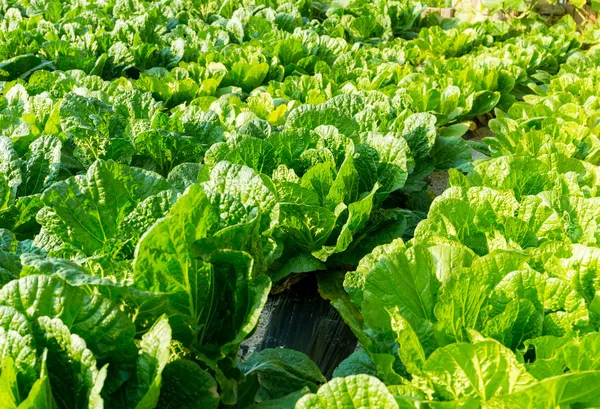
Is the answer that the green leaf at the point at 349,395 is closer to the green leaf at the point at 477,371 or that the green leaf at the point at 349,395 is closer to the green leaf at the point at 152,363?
the green leaf at the point at 477,371

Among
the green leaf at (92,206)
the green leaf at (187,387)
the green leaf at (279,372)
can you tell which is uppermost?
the green leaf at (92,206)

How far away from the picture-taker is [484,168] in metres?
2.33

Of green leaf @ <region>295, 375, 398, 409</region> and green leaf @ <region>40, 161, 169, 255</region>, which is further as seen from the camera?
green leaf @ <region>40, 161, 169, 255</region>

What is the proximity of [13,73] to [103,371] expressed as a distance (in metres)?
3.59

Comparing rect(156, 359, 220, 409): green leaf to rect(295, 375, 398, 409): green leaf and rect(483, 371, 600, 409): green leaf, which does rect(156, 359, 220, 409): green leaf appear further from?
rect(483, 371, 600, 409): green leaf

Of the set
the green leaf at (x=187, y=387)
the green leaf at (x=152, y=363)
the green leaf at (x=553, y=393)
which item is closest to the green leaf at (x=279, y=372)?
the green leaf at (x=187, y=387)

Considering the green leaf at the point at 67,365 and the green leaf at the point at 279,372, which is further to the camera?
the green leaf at the point at 279,372

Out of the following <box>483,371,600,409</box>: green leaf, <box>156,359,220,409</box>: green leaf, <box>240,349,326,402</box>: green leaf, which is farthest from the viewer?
<box>240,349,326,402</box>: green leaf

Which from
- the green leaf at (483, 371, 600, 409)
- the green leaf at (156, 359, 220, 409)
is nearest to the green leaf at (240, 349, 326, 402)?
the green leaf at (156, 359, 220, 409)

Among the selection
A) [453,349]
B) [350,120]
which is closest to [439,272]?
[453,349]

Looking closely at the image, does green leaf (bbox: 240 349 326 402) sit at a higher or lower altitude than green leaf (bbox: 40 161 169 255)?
lower

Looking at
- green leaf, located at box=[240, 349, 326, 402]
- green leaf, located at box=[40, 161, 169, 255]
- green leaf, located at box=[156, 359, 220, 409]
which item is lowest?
green leaf, located at box=[240, 349, 326, 402]

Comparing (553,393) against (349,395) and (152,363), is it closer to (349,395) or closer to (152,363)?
(349,395)

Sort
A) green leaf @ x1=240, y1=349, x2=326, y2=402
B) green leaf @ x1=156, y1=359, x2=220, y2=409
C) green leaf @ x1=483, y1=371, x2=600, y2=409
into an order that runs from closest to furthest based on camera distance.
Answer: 1. green leaf @ x1=483, y1=371, x2=600, y2=409
2. green leaf @ x1=156, y1=359, x2=220, y2=409
3. green leaf @ x1=240, y1=349, x2=326, y2=402
